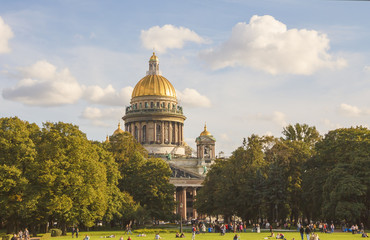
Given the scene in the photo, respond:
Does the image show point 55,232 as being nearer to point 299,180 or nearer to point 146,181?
point 146,181

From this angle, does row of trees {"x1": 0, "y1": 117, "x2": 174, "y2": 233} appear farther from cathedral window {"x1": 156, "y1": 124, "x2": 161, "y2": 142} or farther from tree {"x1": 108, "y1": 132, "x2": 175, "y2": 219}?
cathedral window {"x1": 156, "y1": 124, "x2": 161, "y2": 142}

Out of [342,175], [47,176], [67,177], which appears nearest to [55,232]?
[67,177]

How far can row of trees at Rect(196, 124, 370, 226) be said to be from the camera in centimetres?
5697

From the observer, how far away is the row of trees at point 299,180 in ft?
187

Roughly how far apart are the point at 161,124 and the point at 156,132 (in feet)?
8.84

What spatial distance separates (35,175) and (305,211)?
36393 mm

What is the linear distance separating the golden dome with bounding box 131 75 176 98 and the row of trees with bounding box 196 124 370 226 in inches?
2952

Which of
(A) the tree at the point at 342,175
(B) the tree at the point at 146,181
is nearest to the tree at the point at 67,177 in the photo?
(B) the tree at the point at 146,181

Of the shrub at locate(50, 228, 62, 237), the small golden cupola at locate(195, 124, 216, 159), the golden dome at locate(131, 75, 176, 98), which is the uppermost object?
the golden dome at locate(131, 75, 176, 98)

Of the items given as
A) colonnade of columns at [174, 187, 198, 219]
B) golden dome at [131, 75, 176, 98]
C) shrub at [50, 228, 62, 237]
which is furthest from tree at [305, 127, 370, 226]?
golden dome at [131, 75, 176, 98]

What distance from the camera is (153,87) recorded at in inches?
6033

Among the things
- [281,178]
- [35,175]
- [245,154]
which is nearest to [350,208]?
[281,178]

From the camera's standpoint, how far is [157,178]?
79.1 m

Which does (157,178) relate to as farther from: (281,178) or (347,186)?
(347,186)
